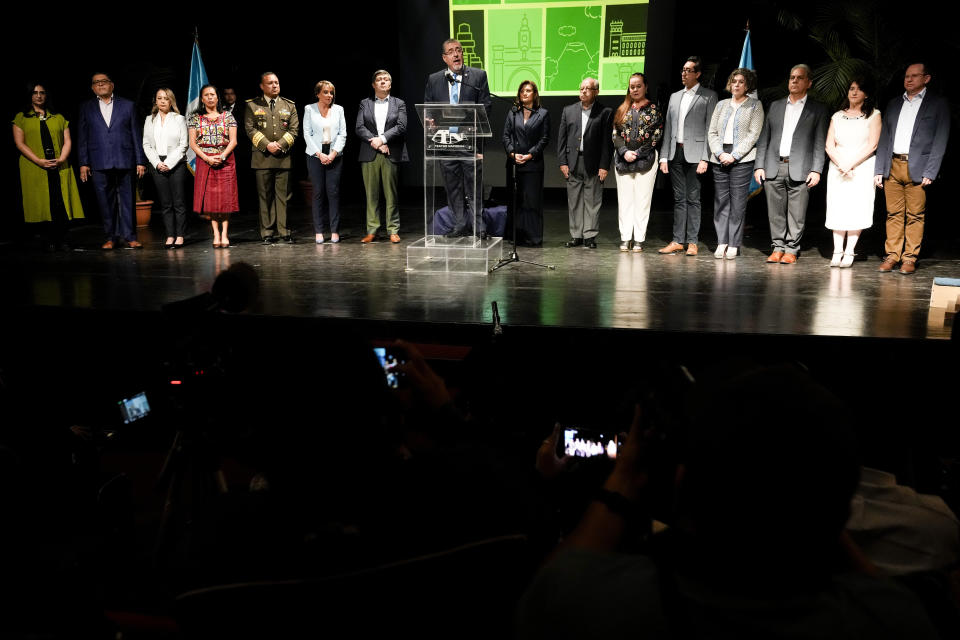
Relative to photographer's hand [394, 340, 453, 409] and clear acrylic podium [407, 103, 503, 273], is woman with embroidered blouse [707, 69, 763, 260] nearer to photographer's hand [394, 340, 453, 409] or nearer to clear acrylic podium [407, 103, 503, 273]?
clear acrylic podium [407, 103, 503, 273]

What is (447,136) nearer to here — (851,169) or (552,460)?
(851,169)

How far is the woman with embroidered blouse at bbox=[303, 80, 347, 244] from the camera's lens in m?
7.20

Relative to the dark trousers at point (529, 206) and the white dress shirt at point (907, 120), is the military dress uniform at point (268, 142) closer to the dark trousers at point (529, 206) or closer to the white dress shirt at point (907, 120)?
the dark trousers at point (529, 206)

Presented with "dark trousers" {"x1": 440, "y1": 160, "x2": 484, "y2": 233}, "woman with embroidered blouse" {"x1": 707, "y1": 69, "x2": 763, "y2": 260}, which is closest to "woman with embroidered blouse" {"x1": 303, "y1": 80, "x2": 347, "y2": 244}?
"dark trousers" {"x1": 440, "y1": 160, "x2": 484, "y2": 233}

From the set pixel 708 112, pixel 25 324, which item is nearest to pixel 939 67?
pixel 708 112

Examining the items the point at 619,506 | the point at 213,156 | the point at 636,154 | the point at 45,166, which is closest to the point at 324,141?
the point at 213,156

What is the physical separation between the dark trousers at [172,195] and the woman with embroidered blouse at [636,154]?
3.95 m

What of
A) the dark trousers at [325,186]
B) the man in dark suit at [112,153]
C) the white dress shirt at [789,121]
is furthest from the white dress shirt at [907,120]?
the man in dark suit at [112,153]

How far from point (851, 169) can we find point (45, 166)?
6949 mm

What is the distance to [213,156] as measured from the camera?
7.03 m

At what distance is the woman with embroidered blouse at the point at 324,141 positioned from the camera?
7.20m

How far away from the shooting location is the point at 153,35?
9.07 m

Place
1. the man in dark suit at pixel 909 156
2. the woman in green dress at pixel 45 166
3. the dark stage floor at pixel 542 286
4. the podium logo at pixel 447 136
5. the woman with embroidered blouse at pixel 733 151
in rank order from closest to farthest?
the dark stage floor at pixel 542 286 < the man in dark suit at pixel 909 156 < the podium logo at pixel 447 136 < the woman with embroidered blouse at pixel 733 151 < the woman in green dress at pixel 45 166

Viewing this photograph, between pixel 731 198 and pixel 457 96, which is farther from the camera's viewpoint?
pixel 457 96
